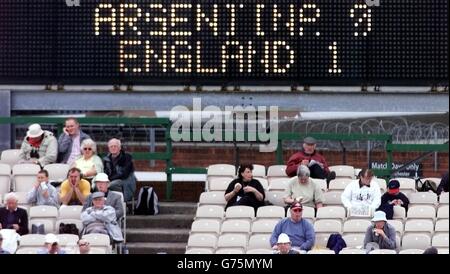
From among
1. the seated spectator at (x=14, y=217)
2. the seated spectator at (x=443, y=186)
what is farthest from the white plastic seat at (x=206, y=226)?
the seated spectator at (x=443, y=186)

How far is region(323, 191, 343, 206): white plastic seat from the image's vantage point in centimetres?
1709

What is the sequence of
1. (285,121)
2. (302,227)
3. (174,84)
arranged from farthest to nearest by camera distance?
(285,121), (174,84), (302,227)

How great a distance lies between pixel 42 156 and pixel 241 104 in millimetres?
2137

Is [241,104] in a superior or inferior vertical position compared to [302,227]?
superior

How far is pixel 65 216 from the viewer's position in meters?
16.9

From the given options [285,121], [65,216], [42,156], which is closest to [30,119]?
[42,156]

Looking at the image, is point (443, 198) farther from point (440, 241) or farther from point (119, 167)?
point (119, 167)

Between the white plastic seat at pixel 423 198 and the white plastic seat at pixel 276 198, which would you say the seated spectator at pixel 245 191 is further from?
the white plastic seat at pixel 423 198

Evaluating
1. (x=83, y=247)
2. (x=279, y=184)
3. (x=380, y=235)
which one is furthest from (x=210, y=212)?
(x=380, y=235)

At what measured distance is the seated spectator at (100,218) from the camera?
16.5 m

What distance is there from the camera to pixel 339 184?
56.7 feet

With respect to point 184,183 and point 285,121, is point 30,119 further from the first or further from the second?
point 285,121

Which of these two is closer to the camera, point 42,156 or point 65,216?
point 65,216

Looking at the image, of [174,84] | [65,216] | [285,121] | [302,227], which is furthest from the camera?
[285,121]
